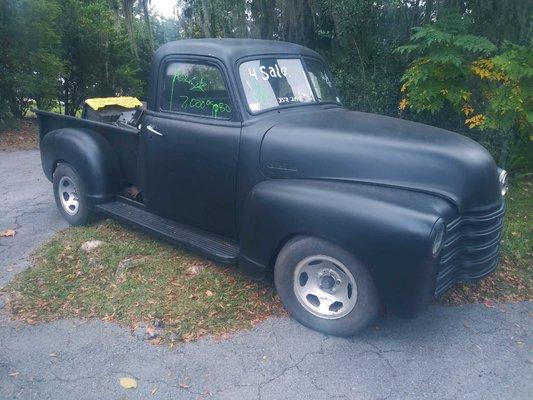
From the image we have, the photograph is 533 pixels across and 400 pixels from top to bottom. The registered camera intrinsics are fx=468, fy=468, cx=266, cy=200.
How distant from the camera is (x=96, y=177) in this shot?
489 centimetres

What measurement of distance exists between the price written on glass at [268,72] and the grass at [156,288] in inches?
69.4

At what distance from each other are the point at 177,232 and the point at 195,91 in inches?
50.5

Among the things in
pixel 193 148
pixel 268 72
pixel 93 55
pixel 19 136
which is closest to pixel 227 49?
pixel 268 72

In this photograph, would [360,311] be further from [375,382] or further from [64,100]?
[64,100]

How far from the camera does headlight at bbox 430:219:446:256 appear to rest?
284 cm

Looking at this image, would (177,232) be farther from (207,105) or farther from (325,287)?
(325,287)

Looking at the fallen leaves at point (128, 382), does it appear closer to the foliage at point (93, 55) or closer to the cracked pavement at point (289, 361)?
the cracked pavement at point (289, 361)

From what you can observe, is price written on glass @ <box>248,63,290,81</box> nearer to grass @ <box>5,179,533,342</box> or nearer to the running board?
the running board

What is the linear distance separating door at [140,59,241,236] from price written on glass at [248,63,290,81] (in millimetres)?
273

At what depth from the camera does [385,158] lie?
3268 millimetres

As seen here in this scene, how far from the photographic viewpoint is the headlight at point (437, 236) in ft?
9.30

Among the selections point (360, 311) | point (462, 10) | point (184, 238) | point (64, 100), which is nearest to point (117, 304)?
point (184, 238)

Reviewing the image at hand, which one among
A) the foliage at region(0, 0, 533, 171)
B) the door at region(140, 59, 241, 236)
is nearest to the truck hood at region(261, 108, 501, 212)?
the door at region(140, 59, 241, 236)

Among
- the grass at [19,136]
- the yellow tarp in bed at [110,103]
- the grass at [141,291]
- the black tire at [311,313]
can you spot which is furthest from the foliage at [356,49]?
the grass at [141,291]
